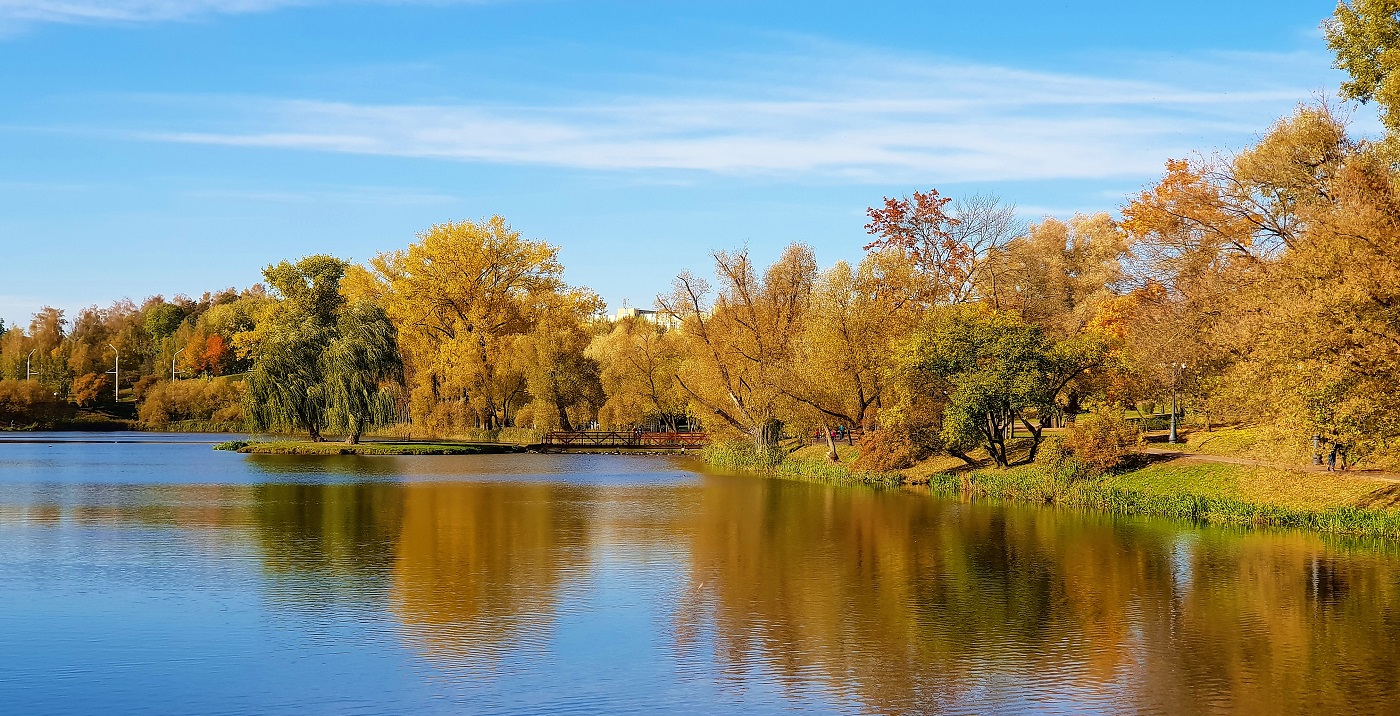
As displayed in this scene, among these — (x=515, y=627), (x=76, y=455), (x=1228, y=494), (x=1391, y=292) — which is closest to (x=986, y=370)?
(x=1228, y=494)

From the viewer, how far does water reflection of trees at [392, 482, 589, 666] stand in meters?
19.2

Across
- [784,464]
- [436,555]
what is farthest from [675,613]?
[784,464]

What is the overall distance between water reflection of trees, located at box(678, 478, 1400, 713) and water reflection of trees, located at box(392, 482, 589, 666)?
3070 millimetres

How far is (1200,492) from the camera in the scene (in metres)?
39.6

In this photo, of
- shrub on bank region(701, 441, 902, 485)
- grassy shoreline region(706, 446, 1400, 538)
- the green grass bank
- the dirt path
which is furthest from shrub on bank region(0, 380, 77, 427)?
the dirt path

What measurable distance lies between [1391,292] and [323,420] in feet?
199

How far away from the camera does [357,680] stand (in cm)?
1614

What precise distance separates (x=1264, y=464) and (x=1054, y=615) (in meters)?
22.1

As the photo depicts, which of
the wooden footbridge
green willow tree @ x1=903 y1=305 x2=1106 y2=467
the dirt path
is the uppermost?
green willow tree @ x1=903 y1=305 x2=1106 y2=467

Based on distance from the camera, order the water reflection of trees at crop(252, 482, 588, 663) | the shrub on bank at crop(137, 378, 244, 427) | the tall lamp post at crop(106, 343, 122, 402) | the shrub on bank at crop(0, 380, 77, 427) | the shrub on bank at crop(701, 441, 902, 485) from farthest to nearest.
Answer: the tall lamp post at crop(106, 343, 122, 402) < the shrub on bank at crop(137, 378, 244, 427) < the shrub on bank at crop(0, 380, 77, 427) < the shrub on bank at crop(701, 441, 902, 485) < the water reflection of trees at crop(252, 482, 588, 663)

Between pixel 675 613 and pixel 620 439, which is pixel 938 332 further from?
pixel 620 439

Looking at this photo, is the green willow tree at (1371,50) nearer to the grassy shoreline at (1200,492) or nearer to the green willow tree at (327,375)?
the grassy shoreline at (1200,492)

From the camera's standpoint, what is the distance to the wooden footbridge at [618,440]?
85.6 m

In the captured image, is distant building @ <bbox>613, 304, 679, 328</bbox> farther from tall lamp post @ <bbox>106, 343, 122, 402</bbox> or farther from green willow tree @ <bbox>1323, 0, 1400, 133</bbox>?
tall lamp post @ <bbox>106, 343, 122, 402</bbox>
